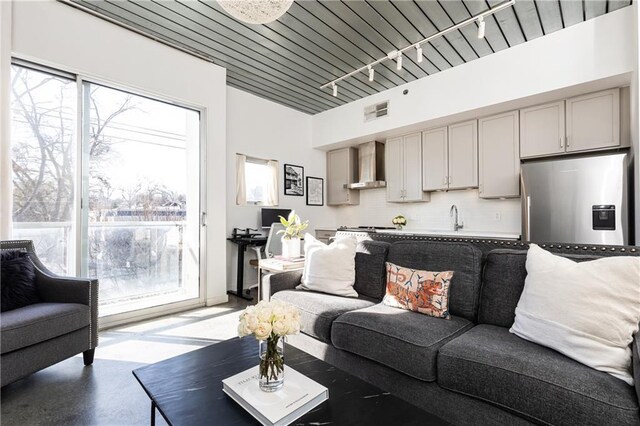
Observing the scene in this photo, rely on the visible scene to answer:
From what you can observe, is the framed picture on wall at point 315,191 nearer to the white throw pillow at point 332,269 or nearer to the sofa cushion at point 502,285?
the white throw pillow at point 332,269

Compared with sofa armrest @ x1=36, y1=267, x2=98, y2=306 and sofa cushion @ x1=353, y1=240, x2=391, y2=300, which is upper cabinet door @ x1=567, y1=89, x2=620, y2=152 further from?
sofa armrest @ x1=36, y1=267, x2=98, y2=306

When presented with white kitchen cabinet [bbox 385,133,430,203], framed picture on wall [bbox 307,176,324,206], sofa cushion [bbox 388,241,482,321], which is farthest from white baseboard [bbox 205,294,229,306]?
white kitchen cabinet [bbox 385,133,430,203]

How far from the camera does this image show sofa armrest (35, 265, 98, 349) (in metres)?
2.19

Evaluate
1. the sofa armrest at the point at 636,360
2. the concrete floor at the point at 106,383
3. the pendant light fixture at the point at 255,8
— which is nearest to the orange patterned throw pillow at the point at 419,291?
the sofa armrest at the point at 636,360

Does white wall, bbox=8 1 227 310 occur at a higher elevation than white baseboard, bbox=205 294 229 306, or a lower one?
higher

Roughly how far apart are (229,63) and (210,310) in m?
3.05

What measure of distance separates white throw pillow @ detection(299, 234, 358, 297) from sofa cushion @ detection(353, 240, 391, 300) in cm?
6

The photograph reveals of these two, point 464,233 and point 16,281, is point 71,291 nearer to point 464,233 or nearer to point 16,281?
point 16,281

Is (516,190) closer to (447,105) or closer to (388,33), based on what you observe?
(447,105)

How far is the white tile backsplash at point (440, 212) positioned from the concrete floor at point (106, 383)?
3.16 metres

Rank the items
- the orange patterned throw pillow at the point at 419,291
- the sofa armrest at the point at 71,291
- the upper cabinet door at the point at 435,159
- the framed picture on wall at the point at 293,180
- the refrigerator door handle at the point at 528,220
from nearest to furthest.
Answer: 1. the orange patterned throw pillow at the point at 419,291
2. the sofa armrest at the point at 71,291
3. the refrigerator door handle at the point at 528,220
4. the upper cabinet door at the point at 435,159
5. the framed picture on wall at the point at 293,180

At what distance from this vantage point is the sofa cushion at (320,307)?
6.53ft

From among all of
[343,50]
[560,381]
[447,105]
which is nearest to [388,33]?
[343,50]

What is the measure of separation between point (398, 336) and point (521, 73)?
3.18 m
